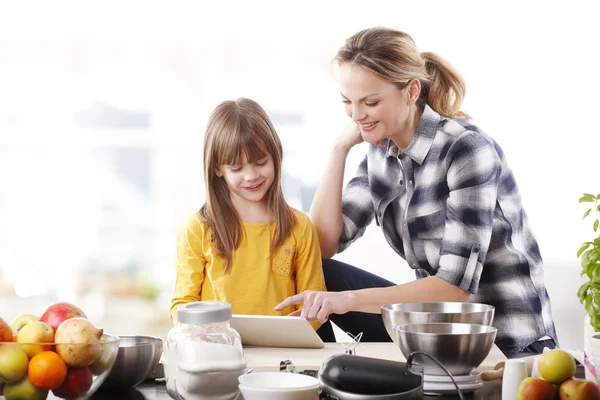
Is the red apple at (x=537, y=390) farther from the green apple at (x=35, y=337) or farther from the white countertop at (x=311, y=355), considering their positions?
the green apple at (x=35, y=337)

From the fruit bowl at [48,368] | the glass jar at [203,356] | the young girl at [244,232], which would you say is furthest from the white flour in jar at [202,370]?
the young girl at [244,232]

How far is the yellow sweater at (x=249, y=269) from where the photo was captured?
7.27 feet

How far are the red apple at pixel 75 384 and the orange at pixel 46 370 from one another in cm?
1

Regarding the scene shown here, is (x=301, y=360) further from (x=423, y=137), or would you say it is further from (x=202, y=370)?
(x=423, y=137)

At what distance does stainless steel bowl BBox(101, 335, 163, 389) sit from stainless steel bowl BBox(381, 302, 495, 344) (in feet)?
1.41

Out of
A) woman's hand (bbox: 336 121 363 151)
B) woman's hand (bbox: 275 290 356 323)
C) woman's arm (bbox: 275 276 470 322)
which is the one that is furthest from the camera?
woman's hand (bbox: 336 121 363 151)

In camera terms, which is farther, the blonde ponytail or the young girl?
the blonde ponytail

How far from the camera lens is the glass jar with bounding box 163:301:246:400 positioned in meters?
1.12

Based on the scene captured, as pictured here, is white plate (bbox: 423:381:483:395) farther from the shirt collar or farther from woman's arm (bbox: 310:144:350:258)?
woman's arm (bbox: 310:144:350:258)

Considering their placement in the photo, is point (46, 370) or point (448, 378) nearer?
point (46, 370)

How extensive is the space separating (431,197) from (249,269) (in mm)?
583

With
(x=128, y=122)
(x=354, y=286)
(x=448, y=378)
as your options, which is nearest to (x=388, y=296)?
(x=354, y=286)

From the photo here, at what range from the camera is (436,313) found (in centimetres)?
A: 141

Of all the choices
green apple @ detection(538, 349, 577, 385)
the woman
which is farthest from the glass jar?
A: the woman
